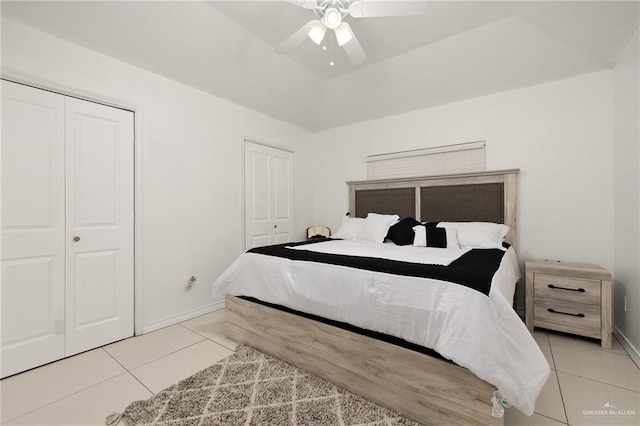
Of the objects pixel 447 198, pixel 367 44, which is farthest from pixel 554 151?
pixel 367 44

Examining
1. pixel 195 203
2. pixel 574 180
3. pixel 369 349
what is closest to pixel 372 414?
pixel 369 349

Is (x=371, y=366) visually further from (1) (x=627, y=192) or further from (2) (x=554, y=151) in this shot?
(2) (x=554, y=151)

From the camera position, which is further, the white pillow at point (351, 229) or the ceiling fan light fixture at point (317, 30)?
the white pillow at point (351, 229)

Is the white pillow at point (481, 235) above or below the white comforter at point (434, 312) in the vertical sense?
above

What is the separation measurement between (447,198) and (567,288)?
4.72ft

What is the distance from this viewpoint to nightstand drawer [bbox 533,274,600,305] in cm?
225

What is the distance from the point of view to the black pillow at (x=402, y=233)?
2947mm

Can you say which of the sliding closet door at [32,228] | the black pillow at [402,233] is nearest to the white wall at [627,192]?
the black pillow at [402,233]

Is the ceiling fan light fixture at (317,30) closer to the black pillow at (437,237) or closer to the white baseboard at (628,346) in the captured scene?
the black pillow at (437,237)

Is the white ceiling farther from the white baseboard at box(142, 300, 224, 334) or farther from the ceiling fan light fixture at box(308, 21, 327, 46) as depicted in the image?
the white baseboard at box(142, 300, 224, 334)

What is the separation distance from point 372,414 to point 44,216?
2700 mm

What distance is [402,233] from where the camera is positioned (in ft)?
9.80

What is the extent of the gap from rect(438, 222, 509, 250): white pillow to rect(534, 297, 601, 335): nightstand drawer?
0.59 metres

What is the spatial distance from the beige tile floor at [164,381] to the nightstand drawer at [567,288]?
0.38m
